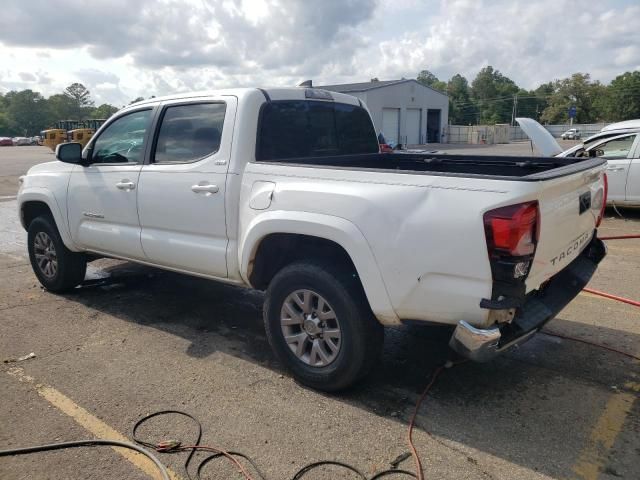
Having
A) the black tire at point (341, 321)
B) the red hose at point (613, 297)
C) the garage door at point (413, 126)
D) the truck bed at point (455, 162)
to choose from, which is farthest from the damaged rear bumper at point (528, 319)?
the garage door at point (413, 126)

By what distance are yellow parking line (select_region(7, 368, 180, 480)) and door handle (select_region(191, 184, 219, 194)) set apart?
66.6 inches

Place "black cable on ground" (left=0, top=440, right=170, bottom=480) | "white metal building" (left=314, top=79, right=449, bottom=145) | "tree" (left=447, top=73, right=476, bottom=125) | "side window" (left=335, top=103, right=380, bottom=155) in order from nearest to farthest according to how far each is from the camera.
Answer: "black cable on ground" (left=0, top=440, right=170, bottom=480)
"side window" (left=335, top=103, right=380, bottom=155)
"white metal building" (left=314, top=79, right=449, bottom=145)
"tree" (left=447, top=73, right=476, bottom=125)

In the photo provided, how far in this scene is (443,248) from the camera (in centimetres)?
291

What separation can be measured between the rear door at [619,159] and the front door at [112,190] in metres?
7.76

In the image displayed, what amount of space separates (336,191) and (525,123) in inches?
104

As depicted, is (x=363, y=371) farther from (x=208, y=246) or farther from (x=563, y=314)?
(x=563, y=314)

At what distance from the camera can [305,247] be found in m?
3.77

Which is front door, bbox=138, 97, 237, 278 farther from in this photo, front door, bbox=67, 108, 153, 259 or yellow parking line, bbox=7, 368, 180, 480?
yellow parking line, bbox=7, 368, 180, 480

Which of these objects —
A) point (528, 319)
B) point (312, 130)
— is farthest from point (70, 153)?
point (528, 319)

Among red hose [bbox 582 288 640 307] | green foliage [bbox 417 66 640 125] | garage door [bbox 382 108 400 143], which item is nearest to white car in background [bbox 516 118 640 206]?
red hose [bbox 582 288 640 307]

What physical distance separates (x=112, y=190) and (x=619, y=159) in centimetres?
866

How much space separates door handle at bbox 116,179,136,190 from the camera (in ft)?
15.4

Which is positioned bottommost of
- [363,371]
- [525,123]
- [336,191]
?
[363,371]

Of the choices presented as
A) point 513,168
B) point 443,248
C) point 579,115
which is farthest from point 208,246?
point 579,115
